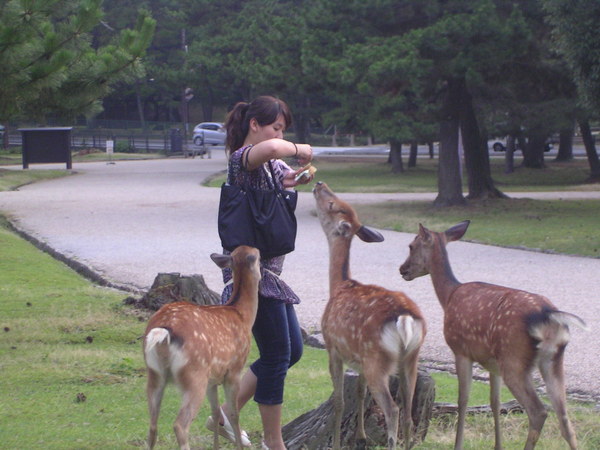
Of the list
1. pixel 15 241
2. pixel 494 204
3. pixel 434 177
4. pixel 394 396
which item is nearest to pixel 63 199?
pixel 15 241

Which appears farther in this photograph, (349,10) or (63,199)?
(63,199)

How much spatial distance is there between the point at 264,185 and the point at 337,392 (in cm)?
116

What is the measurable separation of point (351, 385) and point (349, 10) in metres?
16.9

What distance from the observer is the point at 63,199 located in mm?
25625

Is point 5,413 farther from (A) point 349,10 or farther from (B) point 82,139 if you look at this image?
(B) point 82,139

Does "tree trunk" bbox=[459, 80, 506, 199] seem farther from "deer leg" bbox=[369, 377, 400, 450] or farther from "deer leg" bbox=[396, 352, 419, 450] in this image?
"deer leg" bbox=[369, 377, 400, 450]

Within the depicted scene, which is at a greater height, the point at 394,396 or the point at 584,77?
the point at 584,77

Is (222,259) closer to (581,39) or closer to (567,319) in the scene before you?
(567,319)

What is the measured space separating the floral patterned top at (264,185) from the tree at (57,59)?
4.38 m

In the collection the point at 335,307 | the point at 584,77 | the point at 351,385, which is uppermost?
the point at 584,77

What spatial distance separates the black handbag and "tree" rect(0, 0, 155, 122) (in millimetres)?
4449

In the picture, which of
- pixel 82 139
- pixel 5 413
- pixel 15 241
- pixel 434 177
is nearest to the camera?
pixel 5 413

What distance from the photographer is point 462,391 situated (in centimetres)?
502

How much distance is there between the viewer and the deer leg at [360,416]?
16.9 ft
